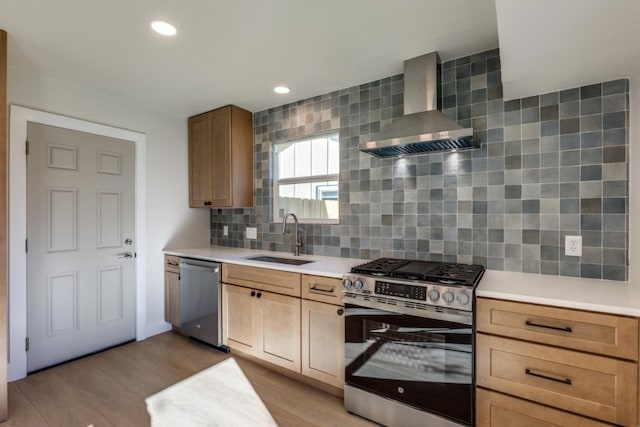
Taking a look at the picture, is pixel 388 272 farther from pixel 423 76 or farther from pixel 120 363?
pixel 120 363

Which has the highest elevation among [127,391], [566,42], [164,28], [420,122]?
[164,28]

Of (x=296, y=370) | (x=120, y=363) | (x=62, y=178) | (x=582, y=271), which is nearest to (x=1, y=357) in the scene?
(x=120, y=363)

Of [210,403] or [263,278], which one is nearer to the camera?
[210,403]

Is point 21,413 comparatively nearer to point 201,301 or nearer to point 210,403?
point 210,403

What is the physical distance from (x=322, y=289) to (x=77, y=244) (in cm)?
224

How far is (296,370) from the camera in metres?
2.31

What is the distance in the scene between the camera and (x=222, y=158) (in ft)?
10.8

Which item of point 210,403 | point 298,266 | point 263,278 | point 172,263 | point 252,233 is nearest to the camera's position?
point 210,403

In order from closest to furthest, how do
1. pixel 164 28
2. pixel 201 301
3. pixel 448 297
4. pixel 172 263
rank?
pixel 448 297
pixel 164 28
pixel 201 301
pixel 172 263

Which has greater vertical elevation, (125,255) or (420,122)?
(420,122)

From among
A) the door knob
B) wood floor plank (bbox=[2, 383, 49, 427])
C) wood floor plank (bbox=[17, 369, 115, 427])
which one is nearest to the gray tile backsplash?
the door knob

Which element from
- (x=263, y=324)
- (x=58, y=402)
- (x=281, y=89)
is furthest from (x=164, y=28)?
(x=58, y=402)

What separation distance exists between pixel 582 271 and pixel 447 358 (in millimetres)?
1032

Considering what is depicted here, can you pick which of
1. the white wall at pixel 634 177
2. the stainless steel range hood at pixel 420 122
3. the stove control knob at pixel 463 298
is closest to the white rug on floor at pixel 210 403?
the stove control knob at pixel 463 298
